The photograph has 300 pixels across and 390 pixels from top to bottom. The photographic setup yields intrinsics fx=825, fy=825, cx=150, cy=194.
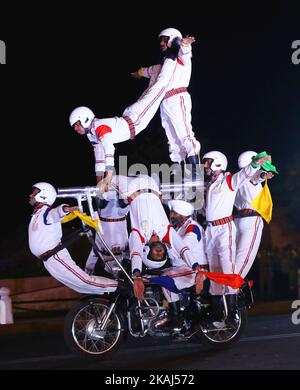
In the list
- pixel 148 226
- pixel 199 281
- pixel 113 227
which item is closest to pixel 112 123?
pixel 148 226

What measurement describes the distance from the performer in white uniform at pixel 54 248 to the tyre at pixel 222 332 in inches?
56.1

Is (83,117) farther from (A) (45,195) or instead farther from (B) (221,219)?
(B) (221,219)

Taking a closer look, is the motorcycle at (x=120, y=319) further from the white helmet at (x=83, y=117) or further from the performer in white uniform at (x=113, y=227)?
the white helmet at (x=83, y=117)

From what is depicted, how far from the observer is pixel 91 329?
384 inches

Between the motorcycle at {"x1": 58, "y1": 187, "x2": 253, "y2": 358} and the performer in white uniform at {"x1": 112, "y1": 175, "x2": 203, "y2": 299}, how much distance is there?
0.94ft

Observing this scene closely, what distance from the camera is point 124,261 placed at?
10430 millimetres

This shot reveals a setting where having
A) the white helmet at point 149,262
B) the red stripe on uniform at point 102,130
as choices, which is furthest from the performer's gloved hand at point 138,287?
the red stripe on uniform at point 102,130

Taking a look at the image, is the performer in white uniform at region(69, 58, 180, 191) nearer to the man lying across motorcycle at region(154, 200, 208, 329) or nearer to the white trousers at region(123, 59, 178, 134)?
the white trousers at region(123, 59, 178, 134)

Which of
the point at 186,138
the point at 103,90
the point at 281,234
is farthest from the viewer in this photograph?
the point at 103,90

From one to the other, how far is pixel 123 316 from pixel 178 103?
3267 millimetres

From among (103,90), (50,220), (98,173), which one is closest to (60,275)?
(50,220)

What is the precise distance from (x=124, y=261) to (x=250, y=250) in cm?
176
